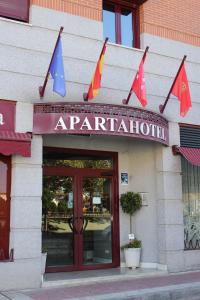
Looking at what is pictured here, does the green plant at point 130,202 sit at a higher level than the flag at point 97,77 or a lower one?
lower

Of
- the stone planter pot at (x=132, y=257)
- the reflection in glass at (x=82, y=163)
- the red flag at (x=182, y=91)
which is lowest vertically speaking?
the stone planter pot at (x=132, y=257)

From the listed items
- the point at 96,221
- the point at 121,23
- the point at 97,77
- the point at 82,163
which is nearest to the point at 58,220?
the point at 96,221

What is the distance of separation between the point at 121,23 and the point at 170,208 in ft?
17.1

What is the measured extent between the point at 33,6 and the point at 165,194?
5689mm

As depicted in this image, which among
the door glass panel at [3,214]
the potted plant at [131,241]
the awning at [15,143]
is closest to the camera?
the awning at [15,143]

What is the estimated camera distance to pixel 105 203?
1236cm

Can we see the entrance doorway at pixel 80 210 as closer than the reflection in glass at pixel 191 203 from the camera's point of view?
Yes

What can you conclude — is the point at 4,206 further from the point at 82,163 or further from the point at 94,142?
the point at 94,142

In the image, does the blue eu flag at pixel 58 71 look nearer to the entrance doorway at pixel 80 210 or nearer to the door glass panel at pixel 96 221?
the entrance doorway at pixel 80 210

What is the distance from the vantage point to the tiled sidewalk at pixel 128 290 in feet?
28.8

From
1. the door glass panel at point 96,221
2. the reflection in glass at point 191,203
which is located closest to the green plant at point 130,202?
the door glass panel at point 96,221

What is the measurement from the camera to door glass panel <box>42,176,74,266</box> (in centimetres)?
1141

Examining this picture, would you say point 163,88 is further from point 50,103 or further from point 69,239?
point 69,239

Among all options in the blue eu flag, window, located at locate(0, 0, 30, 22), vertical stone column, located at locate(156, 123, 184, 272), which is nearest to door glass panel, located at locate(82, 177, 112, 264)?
vertical stone column, located at locate(156, 123, 184, 272)
